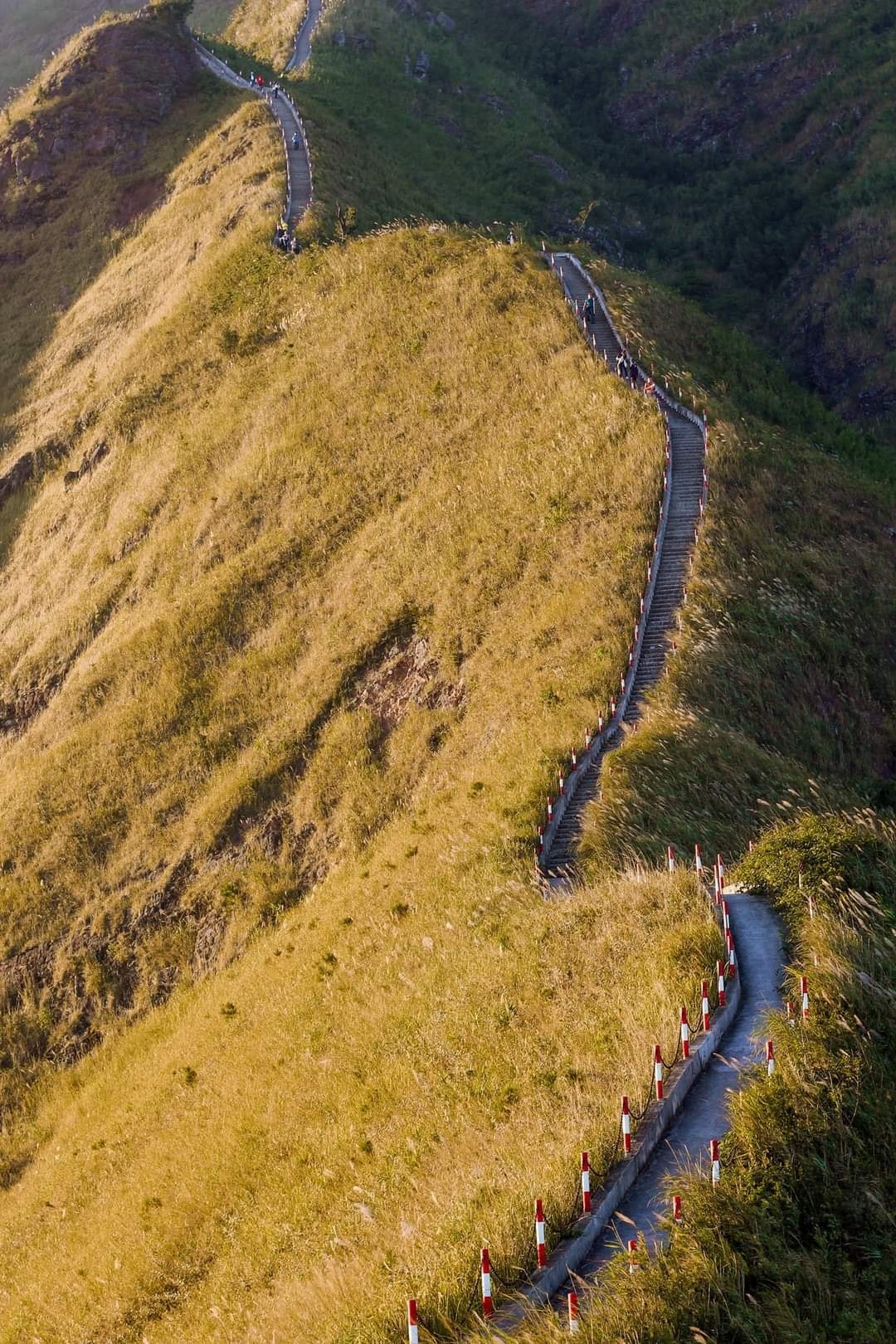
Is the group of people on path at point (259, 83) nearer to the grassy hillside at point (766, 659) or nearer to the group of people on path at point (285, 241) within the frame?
the group of people on path at point (285, 241)

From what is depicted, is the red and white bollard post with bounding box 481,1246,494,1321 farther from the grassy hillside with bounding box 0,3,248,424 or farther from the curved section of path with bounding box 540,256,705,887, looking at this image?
the grassy hillside with bounding box 0,3,248,424

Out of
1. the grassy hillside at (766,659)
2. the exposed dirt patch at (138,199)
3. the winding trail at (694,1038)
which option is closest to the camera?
the winding trail at (694,1038)

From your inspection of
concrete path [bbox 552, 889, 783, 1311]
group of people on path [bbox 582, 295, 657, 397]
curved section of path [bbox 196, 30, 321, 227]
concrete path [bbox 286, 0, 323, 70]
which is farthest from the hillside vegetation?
concrete path [bbox 286, 0, 323, 70]

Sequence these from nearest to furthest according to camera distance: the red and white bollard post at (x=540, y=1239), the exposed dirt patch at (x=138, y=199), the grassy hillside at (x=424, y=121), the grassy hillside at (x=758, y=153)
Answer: the red and white bollard post at (x=540, y=1239) < the grassy hillside at (x=424, y=121) < the exposed dirt patch at (x=138, y=199) < the grassy hillside at (x=758, y=153)

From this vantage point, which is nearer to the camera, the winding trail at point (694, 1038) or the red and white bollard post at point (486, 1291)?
the red and white bollard post at point (486, 1291)

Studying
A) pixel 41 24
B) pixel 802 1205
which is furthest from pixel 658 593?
pixel 41 24

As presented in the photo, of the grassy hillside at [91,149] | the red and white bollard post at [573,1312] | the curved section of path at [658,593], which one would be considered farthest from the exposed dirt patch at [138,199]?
the red and white bollard post at [573,1312]
